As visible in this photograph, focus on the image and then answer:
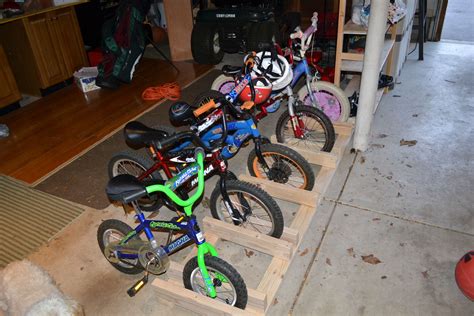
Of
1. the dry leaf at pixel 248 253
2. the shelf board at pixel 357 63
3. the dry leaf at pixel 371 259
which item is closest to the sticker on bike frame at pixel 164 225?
the dry leaf at pixel 248 253

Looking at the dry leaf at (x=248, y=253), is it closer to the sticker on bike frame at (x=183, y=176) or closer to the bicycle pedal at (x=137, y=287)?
the bicycle pedal at (x=137, y=287)

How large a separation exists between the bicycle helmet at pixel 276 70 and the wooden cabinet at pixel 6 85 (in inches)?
121

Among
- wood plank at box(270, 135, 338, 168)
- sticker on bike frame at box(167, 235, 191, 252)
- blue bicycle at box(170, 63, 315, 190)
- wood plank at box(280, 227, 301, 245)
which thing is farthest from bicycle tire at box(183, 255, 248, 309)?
wood plank at box(270, 135, 338, 168)

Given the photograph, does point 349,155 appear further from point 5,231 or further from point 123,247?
point 5,231

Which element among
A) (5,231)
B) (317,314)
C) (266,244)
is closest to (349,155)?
(266,244)

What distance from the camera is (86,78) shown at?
5.08m

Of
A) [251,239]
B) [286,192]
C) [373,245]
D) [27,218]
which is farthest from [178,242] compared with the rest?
[27,218]

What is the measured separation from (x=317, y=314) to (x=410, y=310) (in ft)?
1.68

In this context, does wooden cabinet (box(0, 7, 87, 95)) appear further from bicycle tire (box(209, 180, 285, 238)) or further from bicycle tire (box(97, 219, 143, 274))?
bicycle tire (box(209, 180, 285, 238))

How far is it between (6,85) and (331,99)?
3.67m

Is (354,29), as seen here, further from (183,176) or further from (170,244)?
(170,244)

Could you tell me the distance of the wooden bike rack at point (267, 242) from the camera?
83.0 inches

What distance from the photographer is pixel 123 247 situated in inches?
89.2

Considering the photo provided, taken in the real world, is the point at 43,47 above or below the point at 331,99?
above
